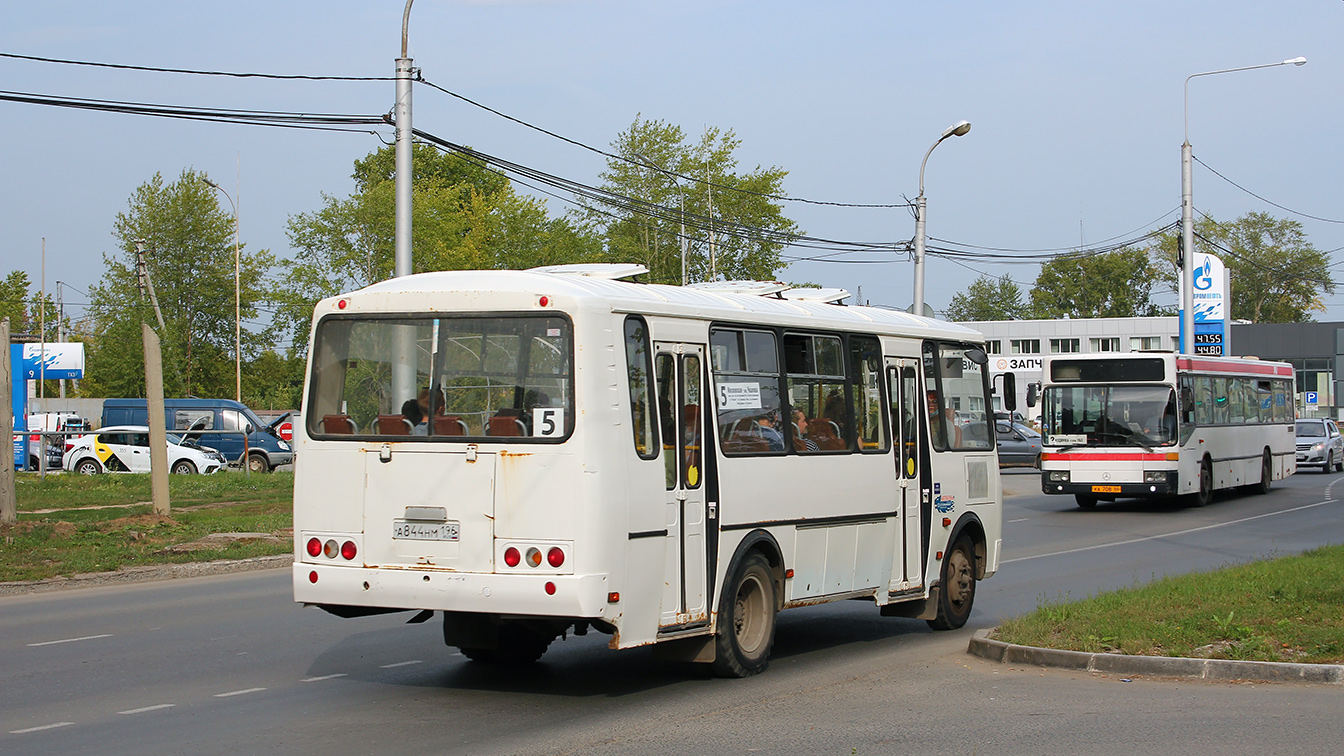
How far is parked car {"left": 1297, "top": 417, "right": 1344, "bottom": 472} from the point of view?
143 ft

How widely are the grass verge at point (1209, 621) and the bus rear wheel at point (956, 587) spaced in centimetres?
91

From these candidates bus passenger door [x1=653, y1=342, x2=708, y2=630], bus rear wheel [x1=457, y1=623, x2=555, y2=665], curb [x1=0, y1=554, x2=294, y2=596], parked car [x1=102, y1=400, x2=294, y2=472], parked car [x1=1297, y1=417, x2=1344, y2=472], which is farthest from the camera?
parked car [x1=1297, y1=417, x2=1344, y2=472]

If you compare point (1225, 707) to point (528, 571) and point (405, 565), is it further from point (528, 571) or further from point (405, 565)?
point (405, 565)

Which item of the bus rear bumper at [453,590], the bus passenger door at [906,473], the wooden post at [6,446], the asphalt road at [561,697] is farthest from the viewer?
the wooden post at [6,446]

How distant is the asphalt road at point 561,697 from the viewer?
24.6 ft

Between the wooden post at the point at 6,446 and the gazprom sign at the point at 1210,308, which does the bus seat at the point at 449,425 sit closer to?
the wooden post at the point at 6,446

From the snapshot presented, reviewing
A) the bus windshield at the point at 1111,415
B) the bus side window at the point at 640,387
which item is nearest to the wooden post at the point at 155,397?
the bus side window at the point at 640,387

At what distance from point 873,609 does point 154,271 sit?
192 feet

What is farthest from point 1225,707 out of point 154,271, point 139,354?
point 154,271

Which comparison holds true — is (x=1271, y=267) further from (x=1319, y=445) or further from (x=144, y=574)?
(x=144, y=574)

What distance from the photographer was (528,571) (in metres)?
8.12

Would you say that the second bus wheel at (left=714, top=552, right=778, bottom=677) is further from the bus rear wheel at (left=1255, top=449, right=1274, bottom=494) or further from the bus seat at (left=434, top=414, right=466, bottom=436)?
the bus rear wheel at (left=1255, top=449, right=1274, bottom=494)

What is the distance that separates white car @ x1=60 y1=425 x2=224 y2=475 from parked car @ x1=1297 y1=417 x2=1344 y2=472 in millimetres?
33121

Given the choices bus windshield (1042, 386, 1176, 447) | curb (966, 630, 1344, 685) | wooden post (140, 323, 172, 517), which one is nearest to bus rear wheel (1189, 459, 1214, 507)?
bus windshield (1042, 386, 1176, 447)
